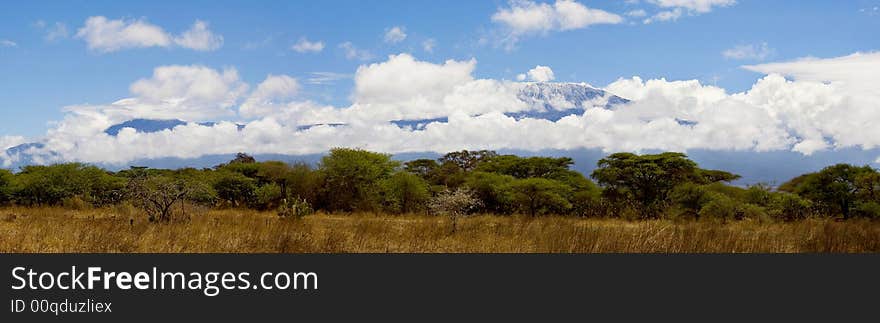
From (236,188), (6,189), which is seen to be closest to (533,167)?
(236,188)

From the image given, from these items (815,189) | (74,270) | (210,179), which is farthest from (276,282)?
(815,189)

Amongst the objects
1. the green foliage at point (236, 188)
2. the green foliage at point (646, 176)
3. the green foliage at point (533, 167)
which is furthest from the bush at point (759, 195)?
the green foliage at point (236, 188)

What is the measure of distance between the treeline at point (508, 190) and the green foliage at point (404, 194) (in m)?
0.06

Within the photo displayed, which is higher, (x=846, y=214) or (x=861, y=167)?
(x=861, y=167)

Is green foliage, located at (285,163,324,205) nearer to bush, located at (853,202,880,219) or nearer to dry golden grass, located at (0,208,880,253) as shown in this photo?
dry golden grass, located at (0,208,880,253)

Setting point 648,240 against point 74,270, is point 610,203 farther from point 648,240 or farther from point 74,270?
point 74,270

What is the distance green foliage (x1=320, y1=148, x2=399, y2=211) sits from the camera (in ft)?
109

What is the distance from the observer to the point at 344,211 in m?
32.8

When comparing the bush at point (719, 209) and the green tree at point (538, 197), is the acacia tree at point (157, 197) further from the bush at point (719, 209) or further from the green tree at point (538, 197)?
the bush at point (719, 209)

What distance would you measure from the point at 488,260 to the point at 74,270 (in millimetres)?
4650

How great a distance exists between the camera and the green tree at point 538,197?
112ft

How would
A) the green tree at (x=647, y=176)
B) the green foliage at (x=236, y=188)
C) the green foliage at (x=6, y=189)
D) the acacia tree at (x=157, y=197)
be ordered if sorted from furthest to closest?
the green tree at (x=647, y=176) < the green foliage at (x=236, y=188) < the green foliage at (x=6, y=189) < the acacia tree at (x=157, y=197)

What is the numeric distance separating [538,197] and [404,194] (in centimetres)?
740

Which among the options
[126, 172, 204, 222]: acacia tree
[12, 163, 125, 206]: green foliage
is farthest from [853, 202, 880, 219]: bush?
[12, 163, 125, 206]: green foliage
